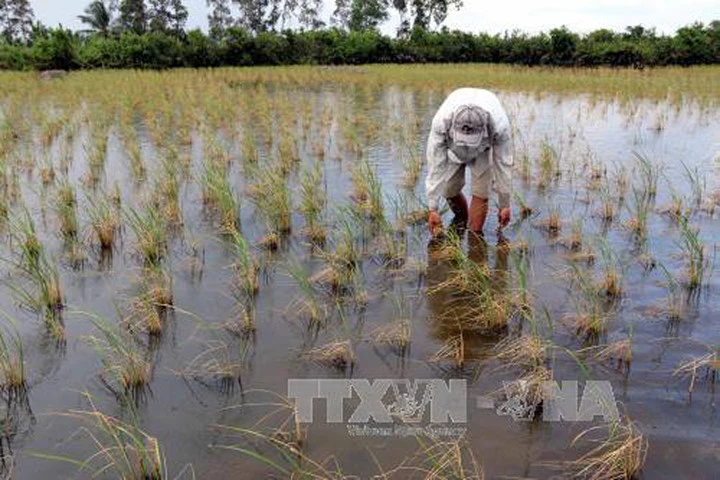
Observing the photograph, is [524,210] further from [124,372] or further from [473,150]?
[124,372]

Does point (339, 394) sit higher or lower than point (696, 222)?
lower

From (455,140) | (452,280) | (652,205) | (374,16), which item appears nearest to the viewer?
(452,280)

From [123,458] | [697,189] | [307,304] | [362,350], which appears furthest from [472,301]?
[697,189]

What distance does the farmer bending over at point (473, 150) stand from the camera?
13.2 feet

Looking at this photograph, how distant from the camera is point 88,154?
737cm

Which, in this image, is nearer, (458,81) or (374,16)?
(458,81)

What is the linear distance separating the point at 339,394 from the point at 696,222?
3.74m

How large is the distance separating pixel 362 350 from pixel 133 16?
41310mm

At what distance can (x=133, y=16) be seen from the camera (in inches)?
1507

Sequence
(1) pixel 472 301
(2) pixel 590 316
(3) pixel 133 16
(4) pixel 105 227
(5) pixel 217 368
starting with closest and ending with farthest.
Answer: (5) pixel 217 368
(2) pixel 590 316
(1) pixel 472 301
(4) pixel 105 227
(3) pixel 133 16

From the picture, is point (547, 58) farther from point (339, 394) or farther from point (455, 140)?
point (339, 394)

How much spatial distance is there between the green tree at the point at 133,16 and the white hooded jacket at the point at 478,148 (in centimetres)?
3873

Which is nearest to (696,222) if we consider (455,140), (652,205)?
(652,205)

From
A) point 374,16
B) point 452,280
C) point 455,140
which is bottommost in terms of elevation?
point 452,280
